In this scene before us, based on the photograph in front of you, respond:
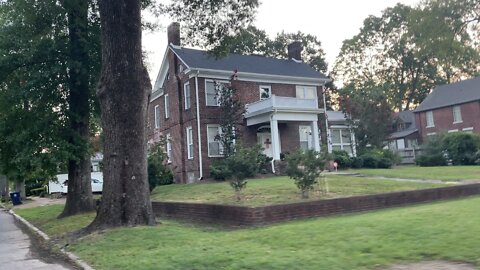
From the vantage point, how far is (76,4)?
57.8 ft

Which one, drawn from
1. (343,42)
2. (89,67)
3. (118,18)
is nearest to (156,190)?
(89,67)

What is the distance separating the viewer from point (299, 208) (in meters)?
12.6

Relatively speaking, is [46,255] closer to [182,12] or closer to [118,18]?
[118,18]

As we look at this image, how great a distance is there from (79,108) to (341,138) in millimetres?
21829

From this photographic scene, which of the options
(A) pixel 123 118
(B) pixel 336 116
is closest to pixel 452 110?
(B) pixel 336 116

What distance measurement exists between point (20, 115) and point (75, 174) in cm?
312

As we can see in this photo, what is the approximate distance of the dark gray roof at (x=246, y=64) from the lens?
1128 inches

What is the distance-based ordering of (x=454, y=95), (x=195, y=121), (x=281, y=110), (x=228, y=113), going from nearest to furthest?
(x=281, y=110) < (x=228, y=113) < (x=195, y=121) < (x=454, y=95)

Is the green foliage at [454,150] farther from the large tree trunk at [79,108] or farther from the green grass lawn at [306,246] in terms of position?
the large tree trunk at [79,108]

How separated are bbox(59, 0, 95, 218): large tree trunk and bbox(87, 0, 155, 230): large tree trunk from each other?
6192 mm

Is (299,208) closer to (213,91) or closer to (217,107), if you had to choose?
(217,107)

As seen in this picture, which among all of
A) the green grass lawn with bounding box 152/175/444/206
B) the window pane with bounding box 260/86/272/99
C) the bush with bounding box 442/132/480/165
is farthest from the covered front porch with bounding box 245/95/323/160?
the bush with bounding box 442/132/480/165

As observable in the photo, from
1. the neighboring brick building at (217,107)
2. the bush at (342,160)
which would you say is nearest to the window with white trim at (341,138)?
the neighboring brick building at (217,107)

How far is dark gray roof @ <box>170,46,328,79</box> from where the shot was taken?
28656mm
